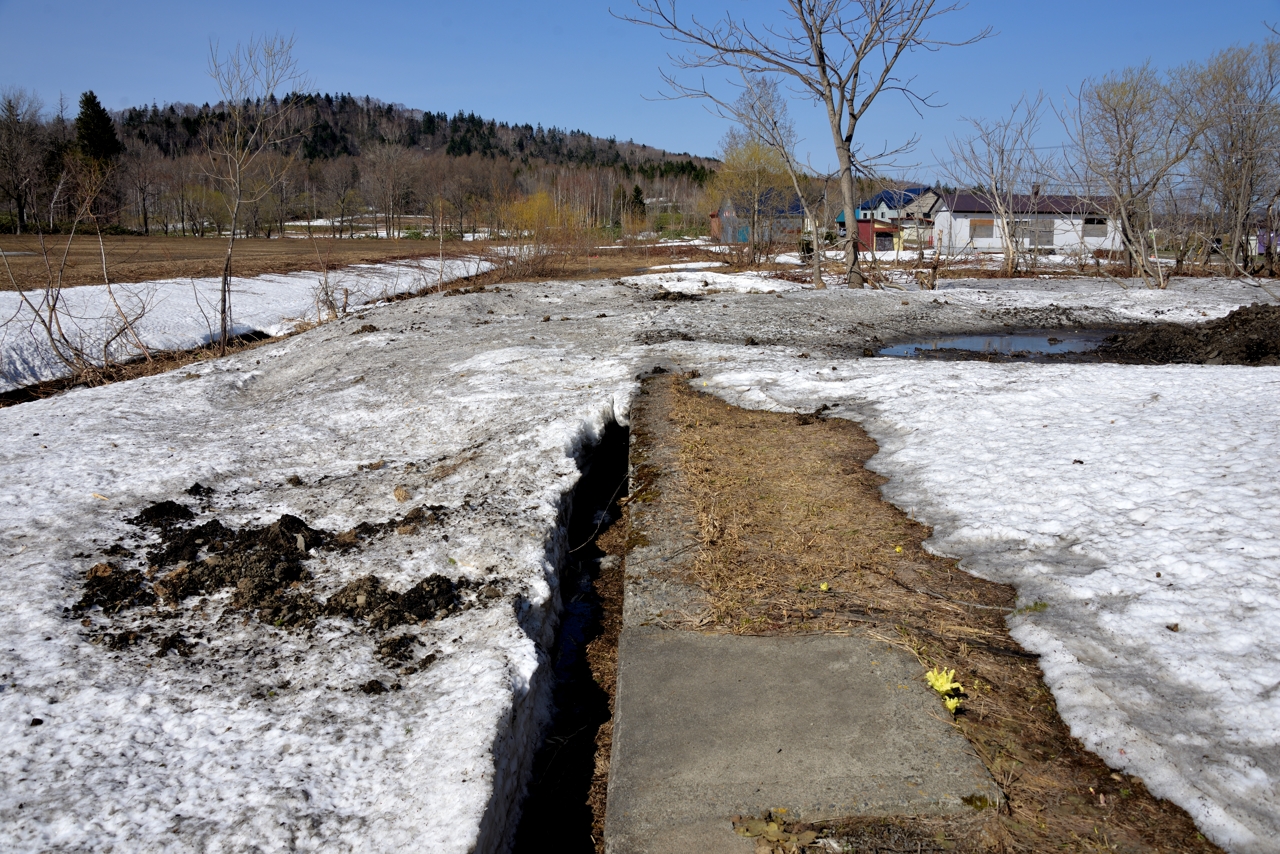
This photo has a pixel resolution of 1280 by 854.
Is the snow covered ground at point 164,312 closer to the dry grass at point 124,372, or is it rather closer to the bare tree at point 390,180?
the dry grass at point 124,372

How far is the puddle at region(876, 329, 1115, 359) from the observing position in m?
10.1

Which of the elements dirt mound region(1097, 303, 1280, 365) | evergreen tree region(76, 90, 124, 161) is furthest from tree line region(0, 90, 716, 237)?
dirt mound region(1097, 303, 1280, 365)

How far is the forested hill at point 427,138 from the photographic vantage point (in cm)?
12275

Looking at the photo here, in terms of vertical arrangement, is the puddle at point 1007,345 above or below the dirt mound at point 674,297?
below

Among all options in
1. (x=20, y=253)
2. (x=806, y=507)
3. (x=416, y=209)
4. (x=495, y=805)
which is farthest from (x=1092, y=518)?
(x=416, y=209)

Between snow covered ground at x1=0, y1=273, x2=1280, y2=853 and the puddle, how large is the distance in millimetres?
2327

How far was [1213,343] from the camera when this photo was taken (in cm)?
938

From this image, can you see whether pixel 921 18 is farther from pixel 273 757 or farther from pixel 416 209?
pixel 416 209

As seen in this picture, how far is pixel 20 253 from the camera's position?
24281mm

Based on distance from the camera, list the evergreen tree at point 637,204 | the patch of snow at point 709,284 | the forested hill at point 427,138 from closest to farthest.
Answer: the patch of snow at point 709,284, the evergreen tree at point 637,204, the forested hill at point 427,138

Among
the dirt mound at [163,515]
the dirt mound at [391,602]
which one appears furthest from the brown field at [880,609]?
the dirt mound at [163,515]

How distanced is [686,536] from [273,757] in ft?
7.21

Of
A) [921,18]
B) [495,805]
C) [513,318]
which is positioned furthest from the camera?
[921,18]

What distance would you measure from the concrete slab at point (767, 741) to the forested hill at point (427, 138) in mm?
114541
